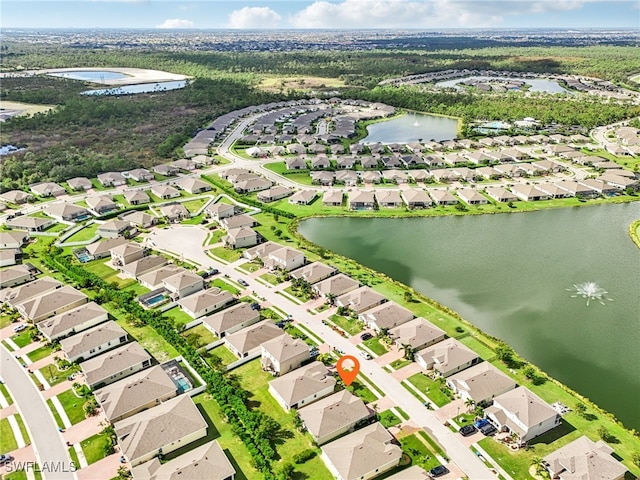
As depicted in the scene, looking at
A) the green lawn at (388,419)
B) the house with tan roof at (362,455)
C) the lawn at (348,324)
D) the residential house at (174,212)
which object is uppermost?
→ the residential house at (174,212)

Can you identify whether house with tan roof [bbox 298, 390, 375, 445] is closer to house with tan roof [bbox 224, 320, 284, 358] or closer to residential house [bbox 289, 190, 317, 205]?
house with tan roof [bbox 224, 320, 284, 358]

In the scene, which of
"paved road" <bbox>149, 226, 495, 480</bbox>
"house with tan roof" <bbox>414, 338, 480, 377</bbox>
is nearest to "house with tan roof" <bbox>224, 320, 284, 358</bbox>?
"paved road" <bbox>149, 226, 495, 480</bbox>

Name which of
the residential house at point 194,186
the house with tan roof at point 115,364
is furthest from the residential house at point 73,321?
the residential house at point 194,186

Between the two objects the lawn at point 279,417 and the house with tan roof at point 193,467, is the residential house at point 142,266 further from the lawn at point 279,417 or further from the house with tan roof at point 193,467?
the house with tan roof at point 193,467

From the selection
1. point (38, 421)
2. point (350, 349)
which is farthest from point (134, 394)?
point (350, 349)

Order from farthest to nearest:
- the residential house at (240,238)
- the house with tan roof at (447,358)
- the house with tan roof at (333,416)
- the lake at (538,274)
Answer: the residential house at (240,238) < the lake at (538,274) < the house with tan roof at (447,358) < the house with tan roof at (333,416)

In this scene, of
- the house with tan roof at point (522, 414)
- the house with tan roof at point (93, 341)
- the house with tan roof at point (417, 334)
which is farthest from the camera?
the house with tan roof at point (417, 334)

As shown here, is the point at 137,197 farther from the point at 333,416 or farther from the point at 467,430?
the point at 467,430
